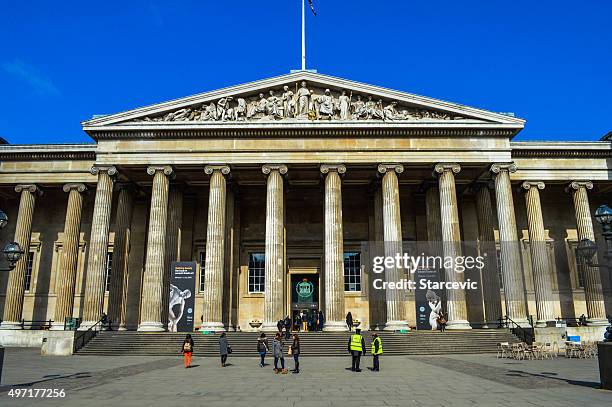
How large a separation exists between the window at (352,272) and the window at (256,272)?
19.2ft

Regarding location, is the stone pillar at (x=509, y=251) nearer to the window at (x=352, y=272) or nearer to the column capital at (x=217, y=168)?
the window at (x=352, y=272)

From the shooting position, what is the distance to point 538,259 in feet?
98.6

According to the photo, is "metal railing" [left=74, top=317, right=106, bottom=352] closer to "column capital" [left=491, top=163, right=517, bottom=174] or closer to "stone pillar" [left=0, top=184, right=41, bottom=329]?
"stone pillar" [left=0, top=184, right=41, bottom=329]

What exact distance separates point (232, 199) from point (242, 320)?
27.5ft

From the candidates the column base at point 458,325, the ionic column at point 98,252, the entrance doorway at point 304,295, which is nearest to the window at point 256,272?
the entrance doorway at point 304,295

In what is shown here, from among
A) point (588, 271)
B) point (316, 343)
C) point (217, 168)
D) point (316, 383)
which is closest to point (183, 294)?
point (217, 168)

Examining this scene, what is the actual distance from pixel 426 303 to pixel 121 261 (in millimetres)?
19159

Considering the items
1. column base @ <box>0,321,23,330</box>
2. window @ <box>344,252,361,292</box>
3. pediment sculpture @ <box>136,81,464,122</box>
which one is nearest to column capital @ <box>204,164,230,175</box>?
pediment sculpture @ <box>136,81,464,122</box>

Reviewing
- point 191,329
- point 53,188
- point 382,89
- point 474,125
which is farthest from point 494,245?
point 53,188

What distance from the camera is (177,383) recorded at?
13.7m

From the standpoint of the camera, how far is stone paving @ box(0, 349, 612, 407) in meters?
10.6

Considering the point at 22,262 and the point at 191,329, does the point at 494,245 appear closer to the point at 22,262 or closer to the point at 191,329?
the point at 191,329

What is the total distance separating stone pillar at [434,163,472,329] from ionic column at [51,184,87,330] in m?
22.4

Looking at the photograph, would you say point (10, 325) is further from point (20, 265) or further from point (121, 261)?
point (121, 261)
